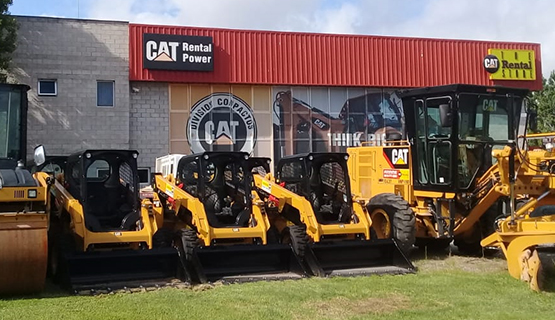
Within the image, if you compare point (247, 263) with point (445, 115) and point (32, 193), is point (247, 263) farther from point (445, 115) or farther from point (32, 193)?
point (445, 115)

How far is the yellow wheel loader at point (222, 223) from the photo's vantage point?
989cm

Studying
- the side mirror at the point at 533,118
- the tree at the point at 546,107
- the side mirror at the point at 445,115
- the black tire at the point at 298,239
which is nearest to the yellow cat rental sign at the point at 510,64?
the tree at the point at 546,107

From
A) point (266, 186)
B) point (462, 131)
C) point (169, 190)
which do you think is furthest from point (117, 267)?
point (462, 131)

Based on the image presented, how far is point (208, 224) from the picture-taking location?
1026 centimetres

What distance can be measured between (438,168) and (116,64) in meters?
15.2

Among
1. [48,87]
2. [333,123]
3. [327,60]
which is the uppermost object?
[327,60]

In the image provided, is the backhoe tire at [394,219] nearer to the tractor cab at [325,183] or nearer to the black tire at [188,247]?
the tractor cab at [325,183]

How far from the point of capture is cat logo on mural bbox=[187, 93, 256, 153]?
80.1 feet

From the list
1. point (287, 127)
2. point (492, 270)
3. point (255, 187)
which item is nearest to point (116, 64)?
point (287, 127)

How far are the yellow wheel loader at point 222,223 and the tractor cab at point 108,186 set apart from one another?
0.84 m

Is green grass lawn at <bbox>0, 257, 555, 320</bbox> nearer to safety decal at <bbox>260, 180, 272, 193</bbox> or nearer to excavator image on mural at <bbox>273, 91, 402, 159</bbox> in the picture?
safety decal at <bbox>260, 180, 272, 193</bbox>

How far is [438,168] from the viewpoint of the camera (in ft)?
38.4

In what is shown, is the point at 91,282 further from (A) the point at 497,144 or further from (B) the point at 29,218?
(A) the point at 497,144

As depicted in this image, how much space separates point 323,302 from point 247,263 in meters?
2.12
